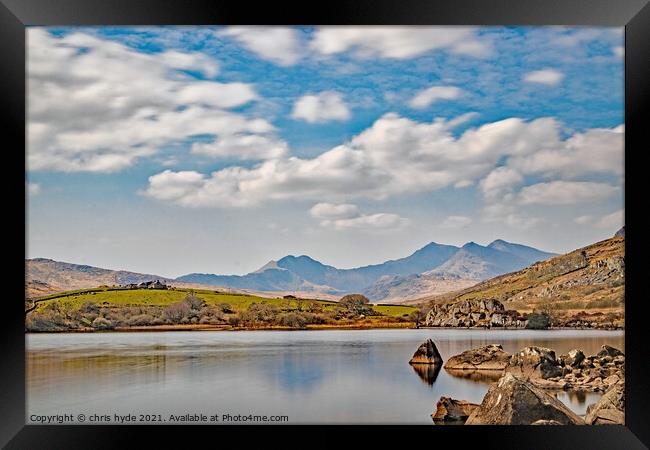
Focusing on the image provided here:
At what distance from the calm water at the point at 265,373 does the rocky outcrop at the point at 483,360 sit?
193 millimetres

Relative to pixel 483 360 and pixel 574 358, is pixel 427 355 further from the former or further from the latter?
pixel 574 358

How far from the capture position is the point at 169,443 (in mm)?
3229

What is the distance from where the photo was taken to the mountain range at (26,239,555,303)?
1087 cm

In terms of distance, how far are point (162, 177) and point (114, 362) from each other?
3433mm

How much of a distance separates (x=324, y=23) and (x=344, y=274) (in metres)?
8.13

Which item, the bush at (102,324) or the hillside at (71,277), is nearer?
the hillside at (71,277)

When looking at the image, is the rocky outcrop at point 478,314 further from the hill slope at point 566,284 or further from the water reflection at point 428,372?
the water reflection at point 428,372

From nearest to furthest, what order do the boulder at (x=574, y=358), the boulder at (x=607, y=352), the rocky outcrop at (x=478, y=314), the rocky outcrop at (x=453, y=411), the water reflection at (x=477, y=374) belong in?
1. the rocky outcrop at (x=453, y=411)
2. the boulder at (x=574, y=358)
3. the water reflection at (x=477, y=374)
4. the boulder at (x=607, y=352)
5. the rocky outcrop at (x=478, y=314)

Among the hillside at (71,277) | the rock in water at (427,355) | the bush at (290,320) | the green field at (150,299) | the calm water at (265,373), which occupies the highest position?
the hillside at (71,277)

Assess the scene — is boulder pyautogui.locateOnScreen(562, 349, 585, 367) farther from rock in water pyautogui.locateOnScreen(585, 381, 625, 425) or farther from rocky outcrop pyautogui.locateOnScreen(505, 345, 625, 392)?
rock in water pyautogui.locateOnScreen(585, 381, 625, 425)

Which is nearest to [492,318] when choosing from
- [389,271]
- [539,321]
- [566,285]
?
[539,321]

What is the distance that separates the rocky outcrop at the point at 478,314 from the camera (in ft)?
37.8

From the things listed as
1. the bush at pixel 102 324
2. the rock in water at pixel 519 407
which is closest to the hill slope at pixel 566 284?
the bush at pixel 102 324

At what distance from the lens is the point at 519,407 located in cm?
406
